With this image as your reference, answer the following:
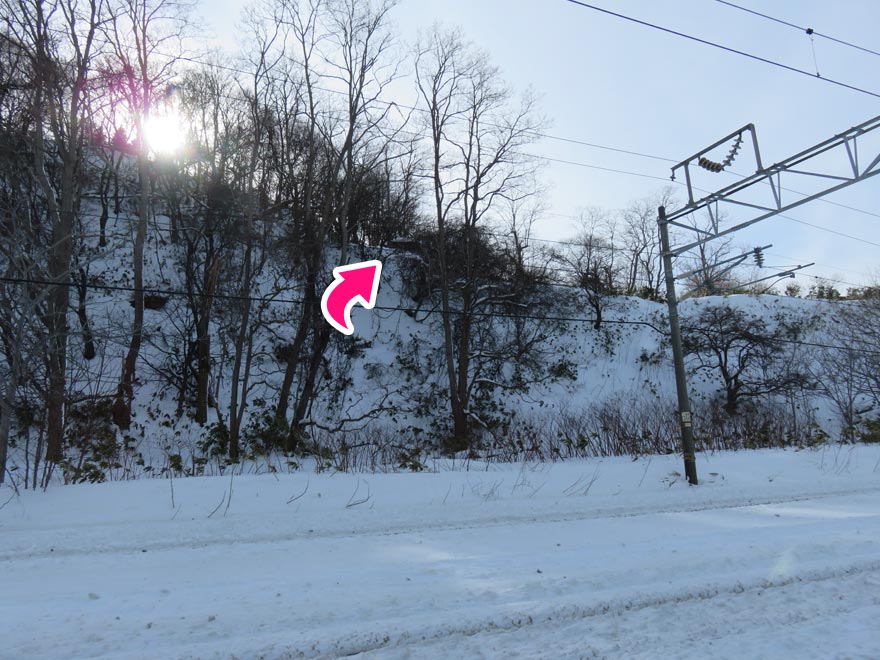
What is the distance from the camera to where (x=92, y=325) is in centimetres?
1984

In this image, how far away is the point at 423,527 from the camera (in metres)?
7.43

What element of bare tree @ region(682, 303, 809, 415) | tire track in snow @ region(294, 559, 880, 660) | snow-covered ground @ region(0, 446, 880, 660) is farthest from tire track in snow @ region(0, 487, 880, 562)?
bare tree @ region(682, 303, 809, 415)

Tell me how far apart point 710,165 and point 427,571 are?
27.4 ft

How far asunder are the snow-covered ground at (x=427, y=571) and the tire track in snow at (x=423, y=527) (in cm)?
4

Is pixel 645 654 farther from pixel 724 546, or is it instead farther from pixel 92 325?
pixel 92 325

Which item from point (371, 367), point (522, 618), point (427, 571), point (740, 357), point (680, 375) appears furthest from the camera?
point (740, 357)

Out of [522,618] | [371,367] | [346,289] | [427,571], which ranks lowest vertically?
[522,618]

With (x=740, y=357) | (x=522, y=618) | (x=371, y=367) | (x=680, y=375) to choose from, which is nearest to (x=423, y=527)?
(x=522, y=618)

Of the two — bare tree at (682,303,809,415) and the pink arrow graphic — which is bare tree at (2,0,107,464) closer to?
the pink arrow graphic

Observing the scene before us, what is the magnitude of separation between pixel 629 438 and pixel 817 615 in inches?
438

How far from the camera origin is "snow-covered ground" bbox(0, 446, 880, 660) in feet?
13.2

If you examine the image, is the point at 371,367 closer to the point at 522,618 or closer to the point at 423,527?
the point at 423,527

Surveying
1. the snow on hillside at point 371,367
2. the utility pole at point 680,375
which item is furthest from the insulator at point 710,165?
the snow on hillside at point 371,367

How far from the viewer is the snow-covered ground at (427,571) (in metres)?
4.04
